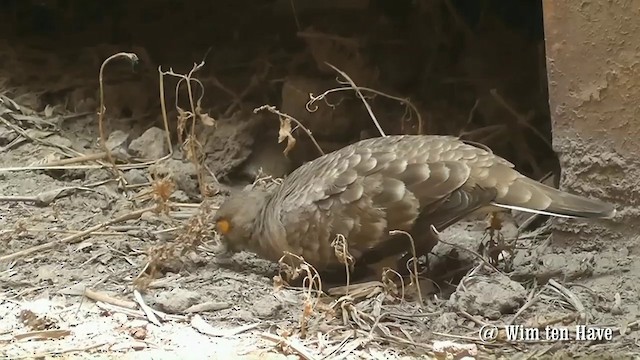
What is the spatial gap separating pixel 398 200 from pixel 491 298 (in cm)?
29

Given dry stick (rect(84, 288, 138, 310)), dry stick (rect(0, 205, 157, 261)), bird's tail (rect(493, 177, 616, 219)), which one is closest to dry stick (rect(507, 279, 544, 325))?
bird's tail (rect(493, 177, 616, 219))

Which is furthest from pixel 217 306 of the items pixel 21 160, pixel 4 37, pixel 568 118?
pixel 4 37

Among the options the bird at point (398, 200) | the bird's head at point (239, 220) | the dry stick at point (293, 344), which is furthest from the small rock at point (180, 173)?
the dry stick at point (293, 344)

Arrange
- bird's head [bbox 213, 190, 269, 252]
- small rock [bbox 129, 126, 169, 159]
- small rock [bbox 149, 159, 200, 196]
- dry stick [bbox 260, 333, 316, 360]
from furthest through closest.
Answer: small rock [bbox 129, 126, 169, 159] → small rock [bbox 149, 159, 200, 196] → bird's head [bbox 213, 190, 269, 252] → dry stick [bbox 260, 333, 316, 360]

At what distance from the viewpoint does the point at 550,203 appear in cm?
195

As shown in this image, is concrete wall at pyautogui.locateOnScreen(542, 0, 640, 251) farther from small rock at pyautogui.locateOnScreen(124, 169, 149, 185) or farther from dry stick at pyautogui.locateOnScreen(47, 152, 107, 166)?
dry stick at pyautogui.locateOnScreen(47, 152, 107, 166)

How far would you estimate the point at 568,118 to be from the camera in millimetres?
2104

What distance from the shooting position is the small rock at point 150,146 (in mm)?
2881

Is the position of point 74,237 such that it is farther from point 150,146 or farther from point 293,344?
point 293,344

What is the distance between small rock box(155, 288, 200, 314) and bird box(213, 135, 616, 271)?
248 mm

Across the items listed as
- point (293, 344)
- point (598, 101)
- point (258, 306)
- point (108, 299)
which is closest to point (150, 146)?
point (108, 299)

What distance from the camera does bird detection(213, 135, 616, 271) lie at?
194 centimetres

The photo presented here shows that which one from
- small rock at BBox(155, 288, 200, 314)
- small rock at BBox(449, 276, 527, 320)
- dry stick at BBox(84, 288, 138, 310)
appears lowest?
dry stick at BBox(84, 288, 138, 310)

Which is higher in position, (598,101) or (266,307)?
(598,101)
